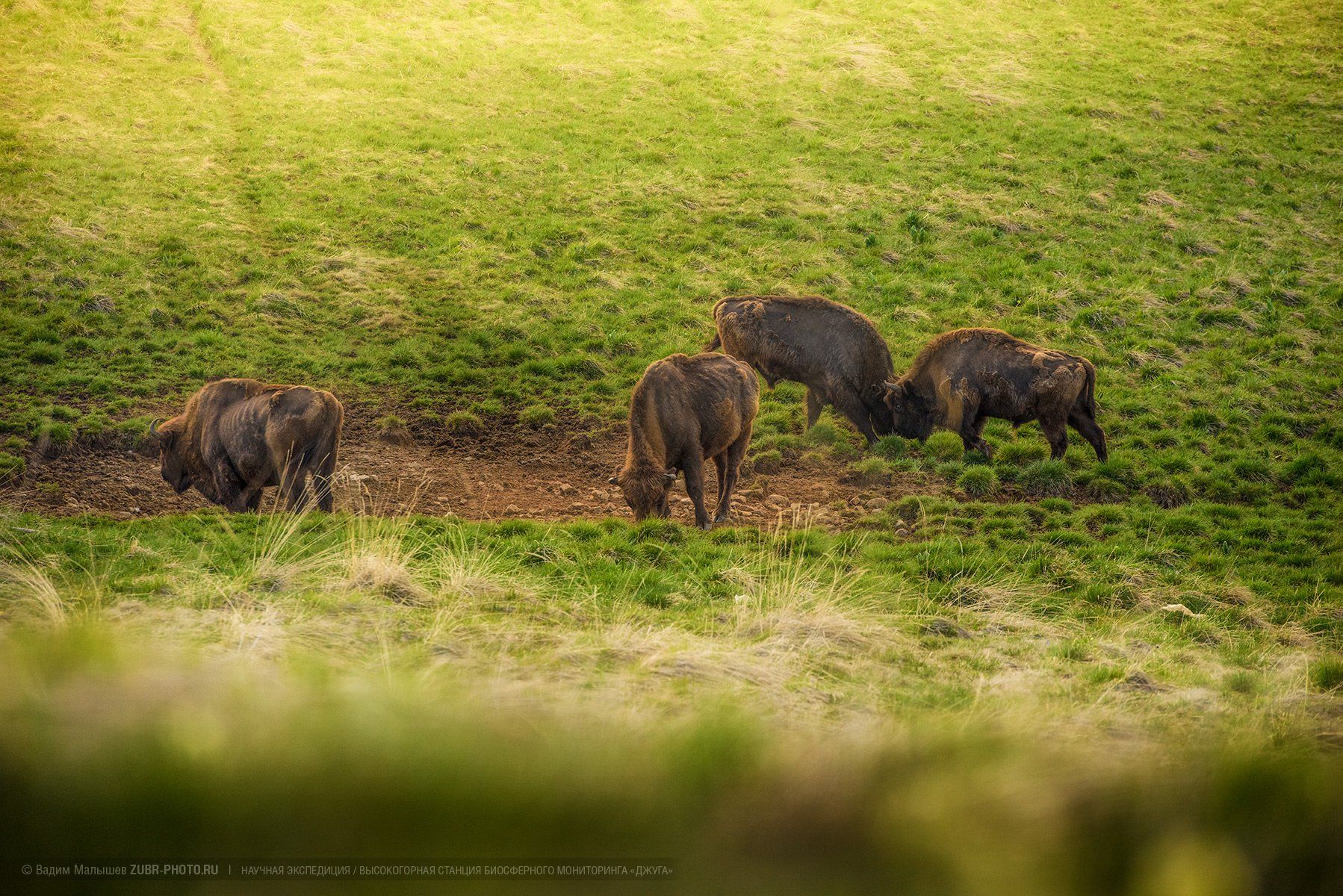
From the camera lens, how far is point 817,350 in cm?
1429

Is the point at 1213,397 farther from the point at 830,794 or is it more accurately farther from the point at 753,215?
the point at 830,794

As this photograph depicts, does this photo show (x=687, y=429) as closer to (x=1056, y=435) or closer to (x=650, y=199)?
(x=1056, y=435)

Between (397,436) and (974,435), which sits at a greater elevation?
(974,435)

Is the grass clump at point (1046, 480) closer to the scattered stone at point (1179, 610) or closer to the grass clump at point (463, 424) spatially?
the scattered stone at point (1179, 610)

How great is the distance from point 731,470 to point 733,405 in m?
0.88

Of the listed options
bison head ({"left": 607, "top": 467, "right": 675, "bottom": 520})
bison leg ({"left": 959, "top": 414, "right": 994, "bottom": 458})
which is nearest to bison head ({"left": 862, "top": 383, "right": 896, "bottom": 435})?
bison leg ({"left": 959, "top": 414, "right": 994, "bottom": 458})

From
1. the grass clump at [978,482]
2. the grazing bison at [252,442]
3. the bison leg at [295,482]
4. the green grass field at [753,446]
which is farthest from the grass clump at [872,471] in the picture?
the bison leg at [295,482]

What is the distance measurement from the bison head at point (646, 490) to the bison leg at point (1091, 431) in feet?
20.2

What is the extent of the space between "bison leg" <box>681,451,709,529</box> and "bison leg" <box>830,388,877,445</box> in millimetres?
3722

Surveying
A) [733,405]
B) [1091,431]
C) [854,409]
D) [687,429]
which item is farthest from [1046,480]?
[687,429]

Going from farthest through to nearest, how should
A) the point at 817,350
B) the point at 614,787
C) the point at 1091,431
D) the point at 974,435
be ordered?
the point at 817,350, the point at 974,435, the point at 1091,431, the point at 614,787

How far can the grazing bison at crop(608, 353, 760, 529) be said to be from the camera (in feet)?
33.6

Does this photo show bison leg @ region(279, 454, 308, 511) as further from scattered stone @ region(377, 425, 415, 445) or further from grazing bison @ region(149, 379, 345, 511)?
scattered stone @ region(377, 425, 415, 445)

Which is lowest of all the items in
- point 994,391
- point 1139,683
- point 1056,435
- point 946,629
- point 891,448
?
point 891,448
